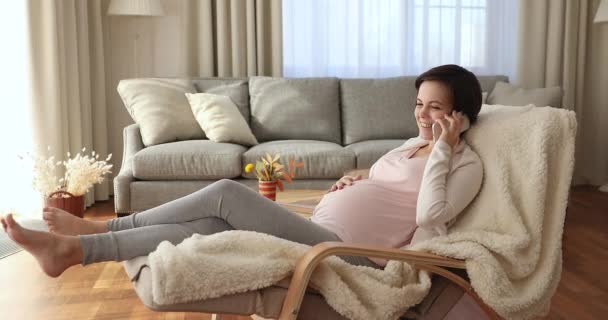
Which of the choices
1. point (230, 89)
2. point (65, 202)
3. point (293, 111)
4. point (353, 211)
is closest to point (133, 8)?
Result: point (230, 89)

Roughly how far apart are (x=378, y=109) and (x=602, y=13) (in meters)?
1.84

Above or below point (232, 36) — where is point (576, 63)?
below

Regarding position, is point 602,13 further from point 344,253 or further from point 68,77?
point 344,253

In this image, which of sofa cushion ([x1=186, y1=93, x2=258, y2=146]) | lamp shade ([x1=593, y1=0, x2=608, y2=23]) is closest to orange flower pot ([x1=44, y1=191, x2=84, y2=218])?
sofa cushion ([x1=186, y1=93, x2=258, y2=146])

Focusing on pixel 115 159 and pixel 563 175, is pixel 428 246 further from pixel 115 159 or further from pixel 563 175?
pixel 115 159

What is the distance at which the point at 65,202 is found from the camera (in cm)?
377

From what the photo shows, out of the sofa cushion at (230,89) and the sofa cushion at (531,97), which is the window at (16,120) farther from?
the sofa cushion at (531,97)

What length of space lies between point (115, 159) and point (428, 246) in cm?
378

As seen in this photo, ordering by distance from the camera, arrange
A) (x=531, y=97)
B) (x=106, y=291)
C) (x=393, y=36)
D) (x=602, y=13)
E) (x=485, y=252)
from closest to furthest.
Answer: (x=485, y=252) → (x=106, y=291) → (x=531, y=97) → (x=602, y=13) → (x=393, y=36)

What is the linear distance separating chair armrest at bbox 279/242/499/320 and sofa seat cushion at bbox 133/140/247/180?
2388 millimetres

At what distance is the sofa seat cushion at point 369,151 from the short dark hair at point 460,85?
82.9 inches

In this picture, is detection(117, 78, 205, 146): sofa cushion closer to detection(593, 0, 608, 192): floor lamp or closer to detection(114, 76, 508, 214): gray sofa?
detection(114, 76, 508, 214): gray sofa

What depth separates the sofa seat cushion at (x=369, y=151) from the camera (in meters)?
4.17

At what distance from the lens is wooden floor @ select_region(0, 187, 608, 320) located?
2.68 m
